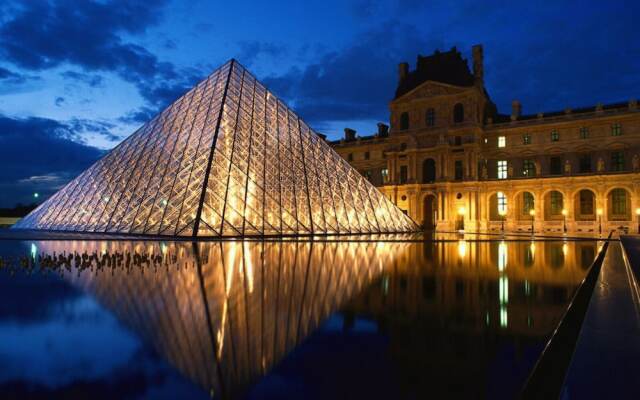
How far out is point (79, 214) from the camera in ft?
88.0

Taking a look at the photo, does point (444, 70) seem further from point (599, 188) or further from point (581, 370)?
point (581, 370)

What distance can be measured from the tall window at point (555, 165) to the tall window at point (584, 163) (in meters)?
1.54

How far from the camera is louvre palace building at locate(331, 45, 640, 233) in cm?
3725

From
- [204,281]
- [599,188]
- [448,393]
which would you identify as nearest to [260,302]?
[204,281]

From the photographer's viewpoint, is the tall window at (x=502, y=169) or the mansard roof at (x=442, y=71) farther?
the mansard roof at (x=442, y=71)

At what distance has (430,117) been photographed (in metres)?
44.2

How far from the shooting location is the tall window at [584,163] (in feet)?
128

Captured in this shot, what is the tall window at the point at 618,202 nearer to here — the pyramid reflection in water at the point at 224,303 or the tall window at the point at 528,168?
the tall window at the point at 528,168

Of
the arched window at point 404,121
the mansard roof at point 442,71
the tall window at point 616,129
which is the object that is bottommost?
the tall window at point 616,129

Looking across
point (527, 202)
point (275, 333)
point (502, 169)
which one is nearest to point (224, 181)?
point (275, 333)

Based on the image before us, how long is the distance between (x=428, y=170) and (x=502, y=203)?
7.52m

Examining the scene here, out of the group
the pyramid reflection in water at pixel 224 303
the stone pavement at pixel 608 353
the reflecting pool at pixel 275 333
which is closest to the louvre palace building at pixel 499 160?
the pyramid reflection in water at pixel 224 303

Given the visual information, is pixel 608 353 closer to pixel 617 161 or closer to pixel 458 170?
pixel 458 170

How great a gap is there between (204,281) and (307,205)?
52.4 ft
